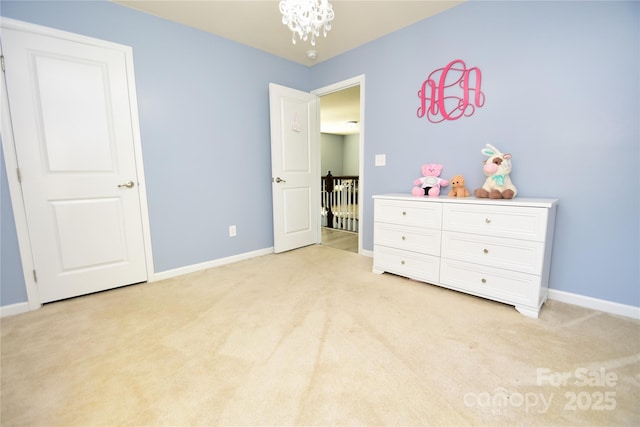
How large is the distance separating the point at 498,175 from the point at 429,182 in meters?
0.56

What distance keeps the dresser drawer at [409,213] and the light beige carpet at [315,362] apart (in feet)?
1.94

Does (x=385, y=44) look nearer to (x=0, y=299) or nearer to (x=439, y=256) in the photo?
(x=439, y=256)

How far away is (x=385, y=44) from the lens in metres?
2.81

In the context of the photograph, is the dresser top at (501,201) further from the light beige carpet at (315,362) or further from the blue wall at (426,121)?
the light beige carpet at (315,362)

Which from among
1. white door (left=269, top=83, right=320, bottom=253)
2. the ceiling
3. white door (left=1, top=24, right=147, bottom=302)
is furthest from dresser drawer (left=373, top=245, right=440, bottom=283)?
white door (left=1, top=24, right=147, bottom=302)

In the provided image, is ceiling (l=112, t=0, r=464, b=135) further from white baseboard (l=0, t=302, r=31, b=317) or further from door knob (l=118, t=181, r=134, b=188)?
white baseboard (l=0, t=302, r=31, b=317)

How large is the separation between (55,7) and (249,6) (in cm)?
138

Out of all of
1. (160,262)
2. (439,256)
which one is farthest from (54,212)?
(439,256)

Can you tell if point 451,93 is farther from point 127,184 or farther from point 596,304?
point 127,184

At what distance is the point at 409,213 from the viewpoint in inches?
93.1

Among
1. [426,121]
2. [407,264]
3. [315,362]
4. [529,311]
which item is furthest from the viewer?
[426,121]

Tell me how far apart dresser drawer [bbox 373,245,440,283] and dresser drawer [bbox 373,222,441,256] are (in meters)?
0.05

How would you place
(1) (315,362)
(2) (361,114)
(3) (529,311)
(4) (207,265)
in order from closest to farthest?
1. (1) (315,362)
2. (3) (529,311)
3. (4) (207,265)
4. (2) (361,114)

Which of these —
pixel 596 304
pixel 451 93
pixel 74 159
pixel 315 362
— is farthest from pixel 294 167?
pixel 596 304
